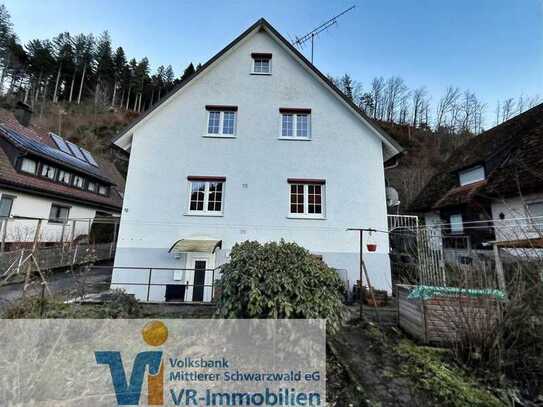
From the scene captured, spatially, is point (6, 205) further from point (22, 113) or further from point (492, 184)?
point (492, 184)

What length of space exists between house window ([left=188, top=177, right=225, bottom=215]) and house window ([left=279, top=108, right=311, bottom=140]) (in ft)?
14.4

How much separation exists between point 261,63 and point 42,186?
694 inches

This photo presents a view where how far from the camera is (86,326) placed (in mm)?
5188

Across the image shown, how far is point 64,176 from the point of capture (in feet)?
67.5

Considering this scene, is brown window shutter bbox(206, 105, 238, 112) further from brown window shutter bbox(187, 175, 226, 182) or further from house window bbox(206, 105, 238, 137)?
brown window shutter bbox(187, 175, 226, 182)

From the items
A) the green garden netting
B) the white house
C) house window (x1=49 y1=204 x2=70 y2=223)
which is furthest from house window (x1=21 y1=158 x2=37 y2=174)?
the green garden netting

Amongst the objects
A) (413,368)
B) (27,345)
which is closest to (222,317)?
(27,345)

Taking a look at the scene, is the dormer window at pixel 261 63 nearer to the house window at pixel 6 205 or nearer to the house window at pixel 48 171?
the house window at pixel 6 205

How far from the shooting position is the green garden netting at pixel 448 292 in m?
5.17

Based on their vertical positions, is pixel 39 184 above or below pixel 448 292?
above

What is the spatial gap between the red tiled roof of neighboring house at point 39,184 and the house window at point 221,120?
1313 centimetres

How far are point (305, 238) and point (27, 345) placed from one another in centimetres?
958

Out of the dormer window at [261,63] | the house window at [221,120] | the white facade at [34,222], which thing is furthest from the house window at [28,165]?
the dormer window at [261,63]

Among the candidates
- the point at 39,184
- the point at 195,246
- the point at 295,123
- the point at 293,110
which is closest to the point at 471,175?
the point at 295,123
